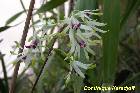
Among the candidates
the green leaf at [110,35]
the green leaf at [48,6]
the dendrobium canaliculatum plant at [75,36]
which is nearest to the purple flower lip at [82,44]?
the dendrobium canaliculatum plant at [75,36]

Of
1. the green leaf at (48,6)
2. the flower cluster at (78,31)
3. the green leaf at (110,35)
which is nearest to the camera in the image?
the flower cluster at (78,31)

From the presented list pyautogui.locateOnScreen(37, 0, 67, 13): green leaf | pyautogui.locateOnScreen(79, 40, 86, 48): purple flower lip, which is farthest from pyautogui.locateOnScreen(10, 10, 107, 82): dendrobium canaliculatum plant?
pyautogui.locateOnScreen(37, 0, 67, 13): green leaf

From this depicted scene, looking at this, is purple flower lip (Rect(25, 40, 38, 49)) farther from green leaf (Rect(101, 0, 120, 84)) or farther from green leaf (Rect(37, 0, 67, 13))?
green leaf (Rect(37, 0, 67, 13))

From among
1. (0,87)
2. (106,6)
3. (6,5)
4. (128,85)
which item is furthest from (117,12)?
(6,5)

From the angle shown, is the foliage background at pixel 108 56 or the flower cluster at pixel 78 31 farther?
the foliage background at pixel 108 56

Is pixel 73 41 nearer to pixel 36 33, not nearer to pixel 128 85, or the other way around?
pixel 36 33

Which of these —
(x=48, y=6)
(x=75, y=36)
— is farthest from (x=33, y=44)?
(x=48, y=6)

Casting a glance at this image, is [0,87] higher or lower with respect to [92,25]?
lower

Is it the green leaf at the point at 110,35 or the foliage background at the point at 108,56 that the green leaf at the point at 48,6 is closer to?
the foliage background at the point at 108,56

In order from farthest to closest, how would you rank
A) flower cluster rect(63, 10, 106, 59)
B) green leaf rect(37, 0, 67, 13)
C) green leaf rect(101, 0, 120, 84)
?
green leaf rect(37, 0, 67, 13)
green leaf rect(101, 0, 120, 84)
flower cluster rect(63, 10, 106, 59)
